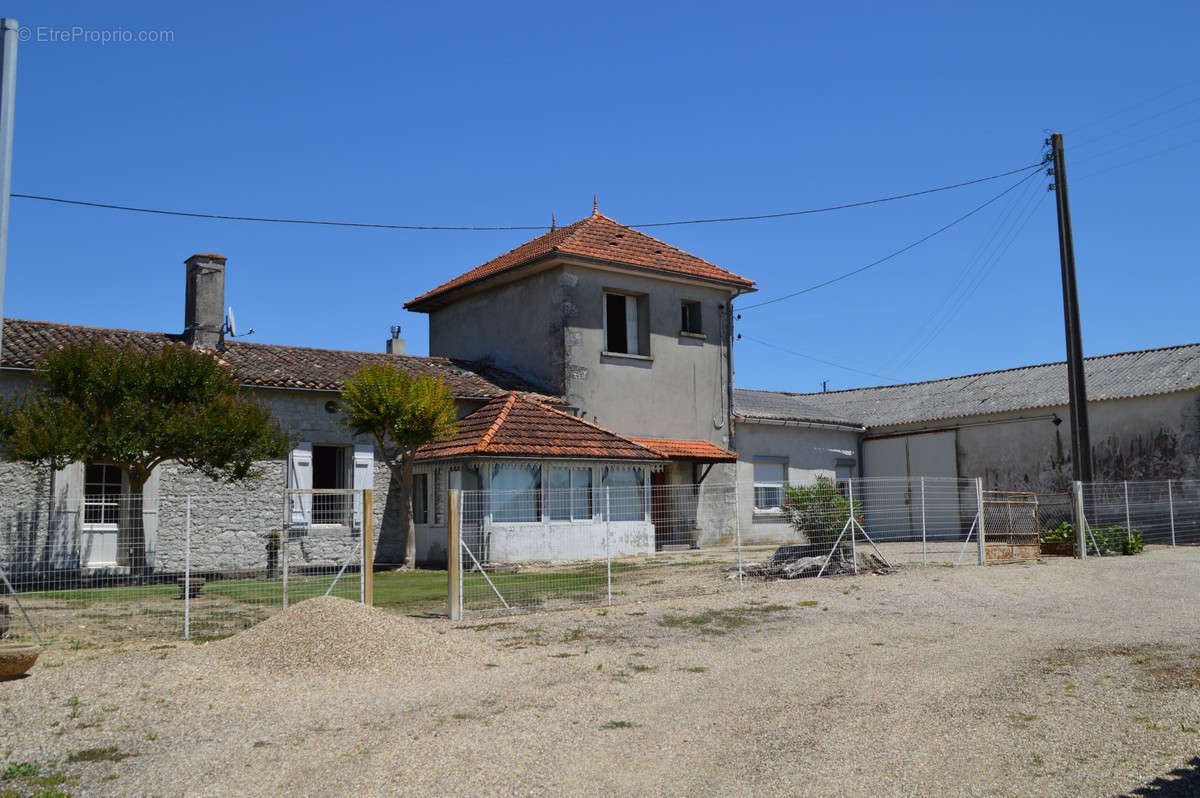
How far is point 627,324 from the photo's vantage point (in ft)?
77.5

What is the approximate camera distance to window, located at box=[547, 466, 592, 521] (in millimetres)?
19312

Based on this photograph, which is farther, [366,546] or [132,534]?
[132,534]

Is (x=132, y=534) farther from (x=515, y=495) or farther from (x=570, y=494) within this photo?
(x=570, y=494)

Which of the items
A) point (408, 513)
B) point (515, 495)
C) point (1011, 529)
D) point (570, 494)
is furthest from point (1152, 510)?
point (408, 513)

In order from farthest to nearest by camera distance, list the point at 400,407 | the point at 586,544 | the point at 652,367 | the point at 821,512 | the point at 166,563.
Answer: the point at 652,367, the point at 586,544, the point at 166,563, the point at 400,407, the point at 821,512

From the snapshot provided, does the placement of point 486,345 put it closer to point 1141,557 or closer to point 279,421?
point 279,421

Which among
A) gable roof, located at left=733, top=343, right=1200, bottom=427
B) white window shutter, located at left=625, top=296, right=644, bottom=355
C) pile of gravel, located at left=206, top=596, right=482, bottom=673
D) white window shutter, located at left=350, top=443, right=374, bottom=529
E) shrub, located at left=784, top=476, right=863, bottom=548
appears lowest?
pile of gravel, located at left=206, top=596, right=482, bottom=673

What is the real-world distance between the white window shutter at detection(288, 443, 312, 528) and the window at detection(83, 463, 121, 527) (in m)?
2.97

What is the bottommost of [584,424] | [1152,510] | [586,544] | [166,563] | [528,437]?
[166,563]

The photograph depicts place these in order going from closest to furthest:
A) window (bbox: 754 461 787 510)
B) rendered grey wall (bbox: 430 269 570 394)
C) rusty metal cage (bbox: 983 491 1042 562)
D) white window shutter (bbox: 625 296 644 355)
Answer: rusty metal cage (bbox: 983 491 1042 562), rendered grey wall (bbox: 430 269 570 394), white window shutter (bbox: 625 296 644 355), window (bbox: 754 461 787 510)

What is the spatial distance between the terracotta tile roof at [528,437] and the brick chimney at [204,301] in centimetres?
479

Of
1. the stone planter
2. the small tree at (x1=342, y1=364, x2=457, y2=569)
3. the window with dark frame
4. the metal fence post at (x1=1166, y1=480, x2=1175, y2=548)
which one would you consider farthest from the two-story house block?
→ the stone planter

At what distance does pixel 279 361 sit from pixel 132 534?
19.1ft

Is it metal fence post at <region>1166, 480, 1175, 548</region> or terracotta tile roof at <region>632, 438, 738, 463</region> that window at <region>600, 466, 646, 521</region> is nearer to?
terracotta tile roof at <region>632, 438, 738, 463</region>
